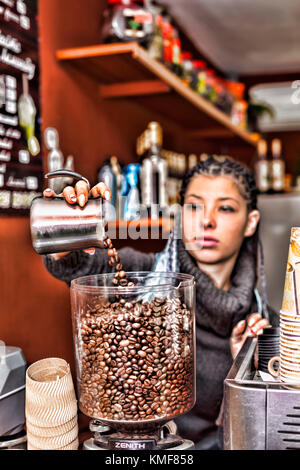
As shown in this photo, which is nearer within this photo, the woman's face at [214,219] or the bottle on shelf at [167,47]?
the woman's face at [214,219]

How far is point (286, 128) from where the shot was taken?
4.88 meters

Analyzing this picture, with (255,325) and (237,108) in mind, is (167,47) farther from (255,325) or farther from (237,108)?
(237,108)

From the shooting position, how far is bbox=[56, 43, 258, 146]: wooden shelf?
1549 millimetres

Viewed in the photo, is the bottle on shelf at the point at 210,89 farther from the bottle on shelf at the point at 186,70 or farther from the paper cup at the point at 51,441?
the paper cup at the point at 51,441

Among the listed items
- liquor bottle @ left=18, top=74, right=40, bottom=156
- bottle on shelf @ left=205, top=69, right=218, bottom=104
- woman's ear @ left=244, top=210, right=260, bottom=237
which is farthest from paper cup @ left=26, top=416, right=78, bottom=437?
bottle on shelf @ left=205, top=69, right=218, bottom=104

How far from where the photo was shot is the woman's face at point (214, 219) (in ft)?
4.06

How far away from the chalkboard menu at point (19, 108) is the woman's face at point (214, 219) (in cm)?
48

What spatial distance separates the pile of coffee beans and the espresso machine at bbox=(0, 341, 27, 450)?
0.53 ft

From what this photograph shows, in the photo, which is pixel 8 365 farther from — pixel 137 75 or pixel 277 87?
pixel 277 87

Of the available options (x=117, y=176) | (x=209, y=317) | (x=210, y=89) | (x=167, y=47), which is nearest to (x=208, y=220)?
(x=209, y=317)

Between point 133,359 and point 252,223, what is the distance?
752 millimetres

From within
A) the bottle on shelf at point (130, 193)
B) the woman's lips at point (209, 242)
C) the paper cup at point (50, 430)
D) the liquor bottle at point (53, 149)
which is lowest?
the paper cup at point (50, 430)

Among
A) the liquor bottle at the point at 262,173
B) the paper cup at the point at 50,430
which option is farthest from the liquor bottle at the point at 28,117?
the liquor bottle at the point at 262,173
